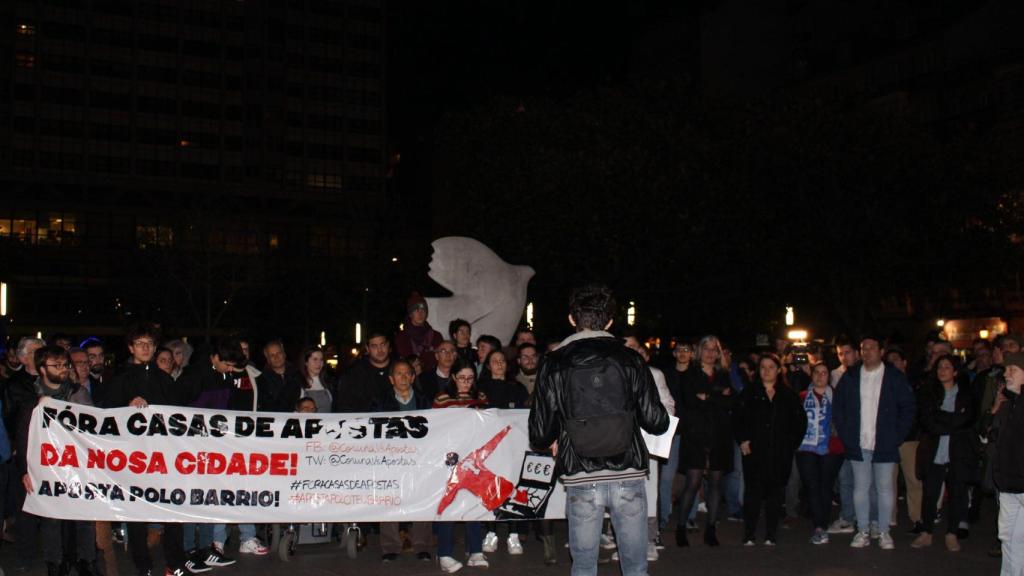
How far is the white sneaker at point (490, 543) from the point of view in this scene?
30.6ft

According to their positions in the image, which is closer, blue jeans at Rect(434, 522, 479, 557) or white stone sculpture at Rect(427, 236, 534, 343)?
blue jeans at Rect(434, 522, 479, 557)

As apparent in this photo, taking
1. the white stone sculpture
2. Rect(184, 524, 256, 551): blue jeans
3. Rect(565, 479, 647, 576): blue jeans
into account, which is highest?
the white stone sculpture

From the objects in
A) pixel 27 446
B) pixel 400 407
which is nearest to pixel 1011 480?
pixel 400 407

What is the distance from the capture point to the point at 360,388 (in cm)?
933

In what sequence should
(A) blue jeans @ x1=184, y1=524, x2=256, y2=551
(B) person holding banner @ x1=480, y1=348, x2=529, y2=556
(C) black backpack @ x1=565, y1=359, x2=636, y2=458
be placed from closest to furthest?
(C) black backpack @ x1=565, y1=359, x2=636, y2=458 < (A) blue jeans @ x1=184, y1=524, x2=256, y2=551 < (B) person holding banner @ x1=480, y1=348, x2=529, y2=556

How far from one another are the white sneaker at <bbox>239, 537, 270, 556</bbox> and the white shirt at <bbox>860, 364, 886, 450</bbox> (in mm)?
5524

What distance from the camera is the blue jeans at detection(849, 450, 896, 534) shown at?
9336 millimetres

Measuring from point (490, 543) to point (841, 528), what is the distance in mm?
3677

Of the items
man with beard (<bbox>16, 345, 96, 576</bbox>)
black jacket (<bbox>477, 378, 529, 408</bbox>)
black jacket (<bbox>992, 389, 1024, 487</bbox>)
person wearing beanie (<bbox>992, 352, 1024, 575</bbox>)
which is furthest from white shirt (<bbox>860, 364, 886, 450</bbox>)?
man with beard (<bbox>16, 345, 96, 576</bbox>)

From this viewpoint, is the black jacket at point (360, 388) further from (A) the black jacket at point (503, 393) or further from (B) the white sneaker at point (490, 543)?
(B) the white sneaker at point (490, 543)

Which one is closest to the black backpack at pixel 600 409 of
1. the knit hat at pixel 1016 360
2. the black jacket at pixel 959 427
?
the knit hat at pixel 1016 360

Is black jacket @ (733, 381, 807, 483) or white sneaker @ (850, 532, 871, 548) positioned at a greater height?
black jacket @ (733, 381, 807, 483)

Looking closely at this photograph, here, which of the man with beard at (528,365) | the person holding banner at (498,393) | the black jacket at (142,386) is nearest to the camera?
the black jacket at (142,386)

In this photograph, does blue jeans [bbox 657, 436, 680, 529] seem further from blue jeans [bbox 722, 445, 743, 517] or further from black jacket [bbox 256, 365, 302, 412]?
black jacket [bbox 256, 365, 302, 412]
